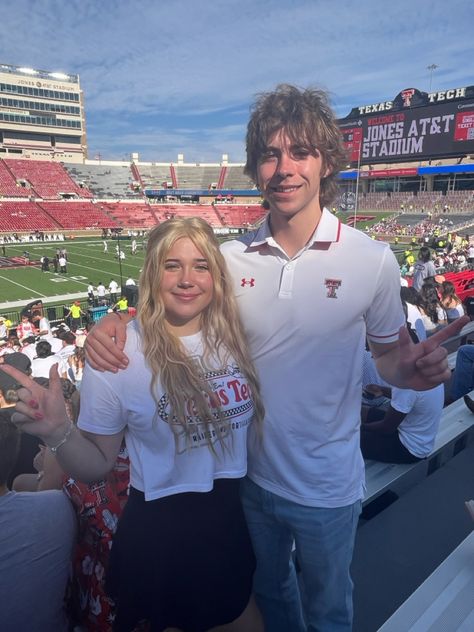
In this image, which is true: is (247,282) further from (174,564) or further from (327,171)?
(174,564)

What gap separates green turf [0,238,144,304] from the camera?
61.9 ft

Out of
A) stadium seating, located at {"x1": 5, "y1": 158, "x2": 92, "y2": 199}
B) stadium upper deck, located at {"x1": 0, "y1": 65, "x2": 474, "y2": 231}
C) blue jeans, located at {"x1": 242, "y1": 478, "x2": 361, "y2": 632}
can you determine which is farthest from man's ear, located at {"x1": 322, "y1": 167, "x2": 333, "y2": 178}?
stadium seating, located at {"x1": 5, "y1": 158, "x2": 92, "y2": 199}

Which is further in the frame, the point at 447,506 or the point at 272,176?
the point at 447,506

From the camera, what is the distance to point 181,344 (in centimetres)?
158

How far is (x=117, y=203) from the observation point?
2069 inches

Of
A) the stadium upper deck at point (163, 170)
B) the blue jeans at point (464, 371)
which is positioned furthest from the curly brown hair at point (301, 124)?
the stadium upper deck at point (163, 170)

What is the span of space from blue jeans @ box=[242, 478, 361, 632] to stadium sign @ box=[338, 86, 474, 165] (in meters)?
40.2

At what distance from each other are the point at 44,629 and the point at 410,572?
1.60 m

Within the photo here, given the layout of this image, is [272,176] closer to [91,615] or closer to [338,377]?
[338,377]

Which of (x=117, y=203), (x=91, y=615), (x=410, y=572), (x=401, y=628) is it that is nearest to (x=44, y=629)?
(x=91, y=615)

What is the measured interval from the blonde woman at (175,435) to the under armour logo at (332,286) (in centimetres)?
35

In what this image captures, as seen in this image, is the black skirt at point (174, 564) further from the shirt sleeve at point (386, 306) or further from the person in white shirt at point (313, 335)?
the shirt sleeve at point (386, 306)

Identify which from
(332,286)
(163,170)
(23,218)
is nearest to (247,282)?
(332,286)

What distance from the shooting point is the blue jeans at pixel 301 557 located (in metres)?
1.67
